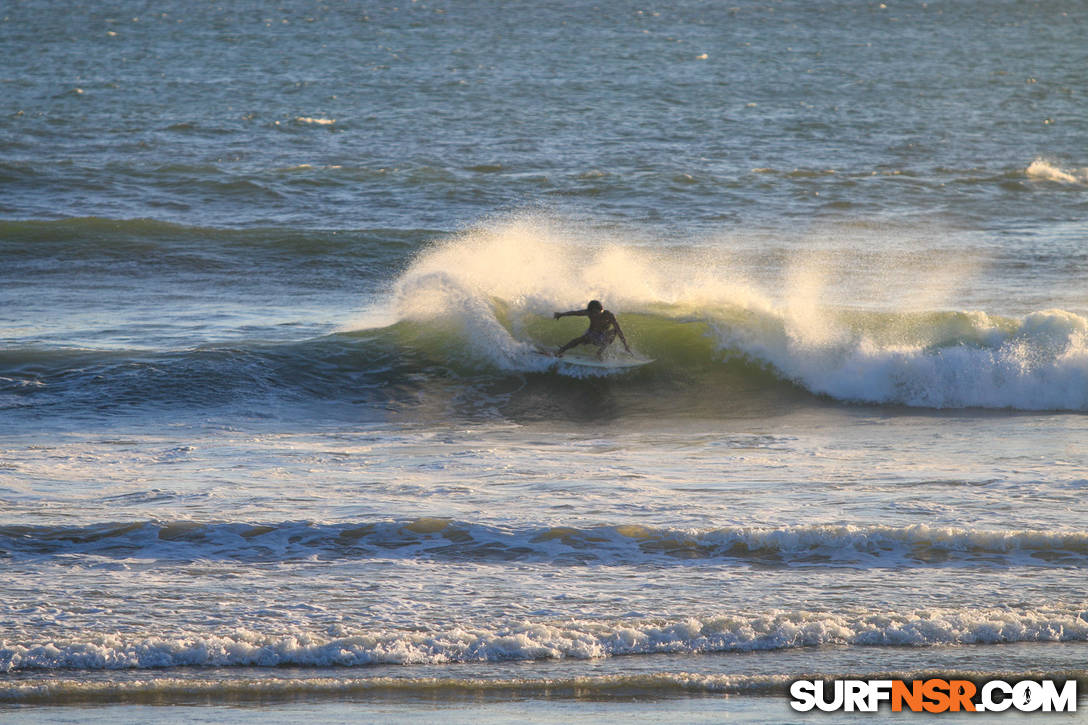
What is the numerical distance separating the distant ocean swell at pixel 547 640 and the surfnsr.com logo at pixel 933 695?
54 cm

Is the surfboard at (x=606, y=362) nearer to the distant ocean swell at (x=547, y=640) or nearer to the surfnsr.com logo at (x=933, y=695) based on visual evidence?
the distant ocean swell at (x=547, y=640)

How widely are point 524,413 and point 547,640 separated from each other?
7.69 m

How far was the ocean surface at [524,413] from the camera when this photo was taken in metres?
7.30

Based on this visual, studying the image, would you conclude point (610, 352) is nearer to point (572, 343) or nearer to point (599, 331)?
point (599, 331)

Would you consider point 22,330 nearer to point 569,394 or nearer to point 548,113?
point 569,394

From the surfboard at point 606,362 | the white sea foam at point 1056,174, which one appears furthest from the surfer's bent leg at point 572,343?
the white sea foam at point 1056,174

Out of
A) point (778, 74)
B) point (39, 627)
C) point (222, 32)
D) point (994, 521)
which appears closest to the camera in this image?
point (39, 627)

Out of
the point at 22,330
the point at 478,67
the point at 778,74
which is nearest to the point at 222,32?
the point at 478,67

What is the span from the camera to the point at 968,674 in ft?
23.0

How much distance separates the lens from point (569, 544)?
9188 mm

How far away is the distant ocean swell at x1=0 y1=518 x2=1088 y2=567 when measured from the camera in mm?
8891

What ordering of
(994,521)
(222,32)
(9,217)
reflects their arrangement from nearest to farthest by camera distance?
(994,521) < (9,217) < (222,32)

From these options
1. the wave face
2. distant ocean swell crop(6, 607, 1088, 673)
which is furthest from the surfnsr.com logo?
the wave face

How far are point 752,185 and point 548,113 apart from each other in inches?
513
